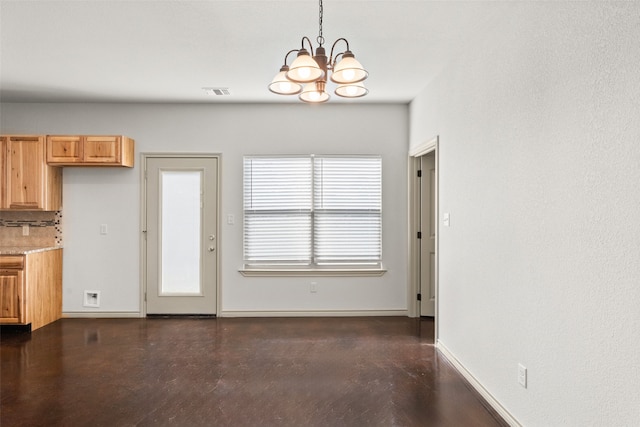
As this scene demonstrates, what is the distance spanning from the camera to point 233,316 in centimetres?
502

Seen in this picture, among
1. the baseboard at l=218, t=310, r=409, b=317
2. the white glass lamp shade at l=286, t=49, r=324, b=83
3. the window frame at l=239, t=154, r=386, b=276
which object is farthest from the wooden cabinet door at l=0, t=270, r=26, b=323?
the white glass lamp shade at l=286, t=49, r=324, b=83

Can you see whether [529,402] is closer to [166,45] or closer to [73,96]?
[166,45]

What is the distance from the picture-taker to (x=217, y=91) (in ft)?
14.8

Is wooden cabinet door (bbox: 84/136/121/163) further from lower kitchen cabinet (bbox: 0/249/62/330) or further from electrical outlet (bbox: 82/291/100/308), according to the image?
electrical outlet (bbox: 82/291/100/308)

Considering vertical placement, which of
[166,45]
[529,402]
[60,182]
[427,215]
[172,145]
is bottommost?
[529,402]

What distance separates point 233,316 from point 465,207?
3183 mm

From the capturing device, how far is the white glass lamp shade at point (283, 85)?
2289 millimetres

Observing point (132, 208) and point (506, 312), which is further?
point (132, 208)

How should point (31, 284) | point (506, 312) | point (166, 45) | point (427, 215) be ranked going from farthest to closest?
1. point (427, 215)
2. point (31, 284)
3. point (166, 45)
4. point (506, 312)

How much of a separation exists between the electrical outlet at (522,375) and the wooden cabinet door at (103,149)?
4.51m

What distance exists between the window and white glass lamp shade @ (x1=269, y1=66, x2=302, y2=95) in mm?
2638

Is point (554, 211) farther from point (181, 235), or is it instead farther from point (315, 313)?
point (181, 235)

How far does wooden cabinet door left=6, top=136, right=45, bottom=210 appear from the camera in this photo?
15.1ft

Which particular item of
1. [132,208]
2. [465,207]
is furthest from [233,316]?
[465,207]
